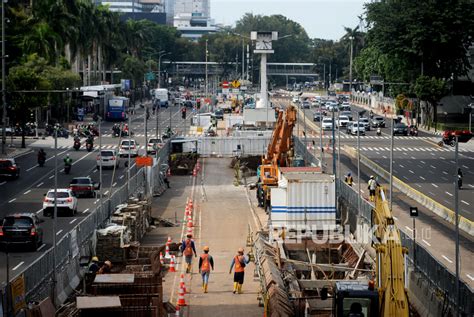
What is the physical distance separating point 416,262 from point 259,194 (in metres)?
26.1

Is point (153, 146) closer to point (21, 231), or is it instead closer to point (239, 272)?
point (21, 231)

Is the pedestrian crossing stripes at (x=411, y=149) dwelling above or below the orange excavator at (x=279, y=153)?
below

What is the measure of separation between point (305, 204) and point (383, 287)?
16.3 m

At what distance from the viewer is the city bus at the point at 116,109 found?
445ft

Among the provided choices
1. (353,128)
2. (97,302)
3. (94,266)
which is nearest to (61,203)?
(94,266)

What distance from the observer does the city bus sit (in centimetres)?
13550

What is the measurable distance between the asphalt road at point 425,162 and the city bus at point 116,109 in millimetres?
21310

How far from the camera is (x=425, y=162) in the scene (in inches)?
3558

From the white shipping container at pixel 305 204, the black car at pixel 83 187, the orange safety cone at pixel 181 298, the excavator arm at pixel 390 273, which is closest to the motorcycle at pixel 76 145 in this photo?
the black car at pixel 83 187

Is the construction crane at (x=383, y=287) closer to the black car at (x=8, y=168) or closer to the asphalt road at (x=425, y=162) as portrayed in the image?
the asphalt road at (x=425, y=162)

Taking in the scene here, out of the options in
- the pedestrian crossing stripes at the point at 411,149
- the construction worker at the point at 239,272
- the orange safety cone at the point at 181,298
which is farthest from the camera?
the pedestrian crossing stripes at the point at 411,149

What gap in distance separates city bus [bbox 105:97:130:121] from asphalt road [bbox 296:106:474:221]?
2131 centimetres

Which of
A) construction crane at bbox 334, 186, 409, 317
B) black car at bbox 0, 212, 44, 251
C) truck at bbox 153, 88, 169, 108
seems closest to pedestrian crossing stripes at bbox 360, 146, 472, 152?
black car at bbox 0, 212, 44, 251

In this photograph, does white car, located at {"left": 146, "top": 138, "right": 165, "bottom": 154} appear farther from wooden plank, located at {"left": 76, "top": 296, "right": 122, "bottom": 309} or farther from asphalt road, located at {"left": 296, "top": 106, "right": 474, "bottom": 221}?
wooden plank, located at {"left": 76, "top": 296, "right": 122, "bottom": 309}
